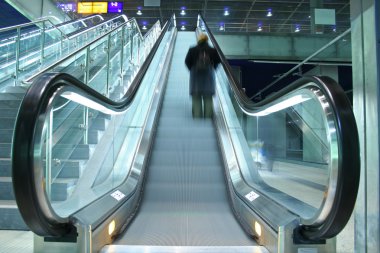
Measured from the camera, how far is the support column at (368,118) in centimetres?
254

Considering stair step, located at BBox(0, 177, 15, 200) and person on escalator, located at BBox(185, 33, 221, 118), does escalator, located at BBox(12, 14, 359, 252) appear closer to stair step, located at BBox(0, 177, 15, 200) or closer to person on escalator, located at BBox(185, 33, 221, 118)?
person on escalator, located at BBox(185, 33, 221, 118)

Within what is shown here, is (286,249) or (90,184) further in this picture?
(90,184)

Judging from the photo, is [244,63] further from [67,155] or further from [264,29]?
[67,155]

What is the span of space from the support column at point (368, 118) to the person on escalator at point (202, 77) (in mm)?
3225

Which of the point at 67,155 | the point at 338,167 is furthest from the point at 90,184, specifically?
the point at 338,167

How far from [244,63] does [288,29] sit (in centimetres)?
349

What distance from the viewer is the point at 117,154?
4.17 metres

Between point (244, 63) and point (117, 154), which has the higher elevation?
point (244, 63)

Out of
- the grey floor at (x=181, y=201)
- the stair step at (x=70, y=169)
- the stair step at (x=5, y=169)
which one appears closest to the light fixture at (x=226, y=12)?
the grey floor at (x=181, y=201)

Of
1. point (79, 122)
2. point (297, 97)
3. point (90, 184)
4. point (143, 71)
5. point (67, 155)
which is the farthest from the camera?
point (143, 71)

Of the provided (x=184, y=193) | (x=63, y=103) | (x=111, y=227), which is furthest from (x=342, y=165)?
(x=184, y=193)

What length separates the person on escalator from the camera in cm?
586

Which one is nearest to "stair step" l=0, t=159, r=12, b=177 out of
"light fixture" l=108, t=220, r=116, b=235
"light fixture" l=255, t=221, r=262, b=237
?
"light fixture" l=108, t=220, r=116, b=235

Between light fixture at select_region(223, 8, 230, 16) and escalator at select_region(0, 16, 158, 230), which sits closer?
escalator at select_region(0, 16, 158, 230)
